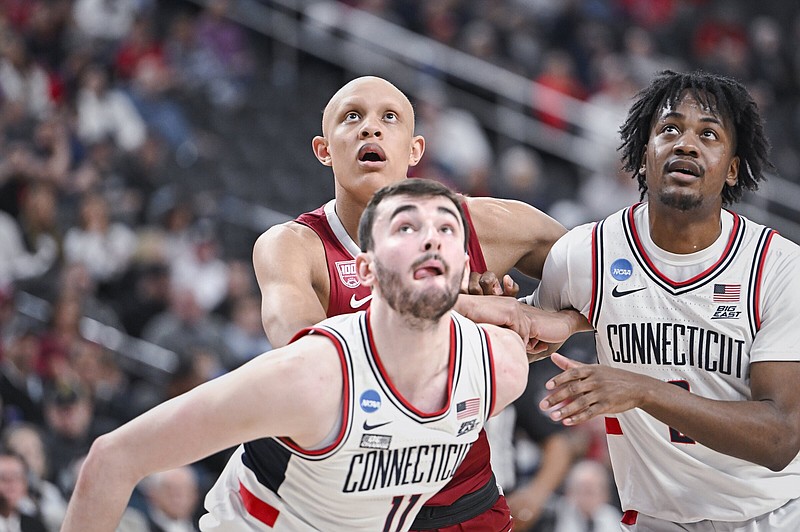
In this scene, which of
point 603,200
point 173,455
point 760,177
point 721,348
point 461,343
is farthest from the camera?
point 603,200

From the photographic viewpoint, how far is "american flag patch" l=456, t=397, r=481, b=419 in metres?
4.12

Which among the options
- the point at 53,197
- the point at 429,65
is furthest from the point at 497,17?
the point at 53,197

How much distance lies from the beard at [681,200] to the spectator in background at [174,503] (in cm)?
407

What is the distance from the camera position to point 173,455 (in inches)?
150

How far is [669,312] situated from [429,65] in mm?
8782

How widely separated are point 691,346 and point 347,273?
1347 millimetres

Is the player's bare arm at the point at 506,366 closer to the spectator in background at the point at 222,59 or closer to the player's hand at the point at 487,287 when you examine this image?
the player's hand at the point at 487,287

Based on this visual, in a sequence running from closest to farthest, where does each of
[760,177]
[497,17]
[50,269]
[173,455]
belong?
[173,455]
[760,177]
[50,269]
[497,17]

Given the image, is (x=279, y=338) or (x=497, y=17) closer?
(x=279, y=338)

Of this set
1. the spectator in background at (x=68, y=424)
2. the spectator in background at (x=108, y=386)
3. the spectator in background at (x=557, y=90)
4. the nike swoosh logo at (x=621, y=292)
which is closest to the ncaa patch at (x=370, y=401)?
the nike swoosh logo at (x=621, y=292)

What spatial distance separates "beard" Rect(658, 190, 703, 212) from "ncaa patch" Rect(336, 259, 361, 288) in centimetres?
122

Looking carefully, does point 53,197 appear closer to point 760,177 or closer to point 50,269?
point 50,269

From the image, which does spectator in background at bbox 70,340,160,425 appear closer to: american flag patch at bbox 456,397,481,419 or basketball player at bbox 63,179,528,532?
basketball player at bbox 63,179,528,532

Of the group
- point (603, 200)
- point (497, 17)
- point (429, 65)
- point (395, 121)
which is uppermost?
→ point (497, 17)
